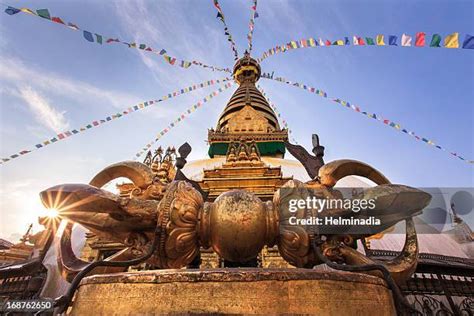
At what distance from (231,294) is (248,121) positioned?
671 inches

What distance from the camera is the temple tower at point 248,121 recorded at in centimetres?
1620

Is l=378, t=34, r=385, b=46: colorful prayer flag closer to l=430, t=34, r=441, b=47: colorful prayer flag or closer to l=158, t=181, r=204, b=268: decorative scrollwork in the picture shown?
l=430, t=34, r=441, b=47: colorful prayer flag

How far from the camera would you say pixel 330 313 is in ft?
4.09

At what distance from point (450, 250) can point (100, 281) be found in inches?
380

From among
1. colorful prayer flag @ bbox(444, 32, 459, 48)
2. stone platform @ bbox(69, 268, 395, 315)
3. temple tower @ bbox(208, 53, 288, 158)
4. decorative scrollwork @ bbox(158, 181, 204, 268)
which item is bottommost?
stone platform @ bbox(69, 268, 395, 315)

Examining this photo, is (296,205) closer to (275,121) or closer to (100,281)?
(100,281)

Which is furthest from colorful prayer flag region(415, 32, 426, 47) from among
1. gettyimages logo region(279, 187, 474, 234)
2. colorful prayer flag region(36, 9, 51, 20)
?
colorful prayer flag region(36, 9, 51, 20)

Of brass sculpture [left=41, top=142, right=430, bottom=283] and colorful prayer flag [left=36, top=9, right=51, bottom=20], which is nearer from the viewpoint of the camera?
brass sculpture [left=41, top=142, right=430, bottom=283]

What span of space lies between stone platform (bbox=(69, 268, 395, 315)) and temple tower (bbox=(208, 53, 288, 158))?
12375 millimetres

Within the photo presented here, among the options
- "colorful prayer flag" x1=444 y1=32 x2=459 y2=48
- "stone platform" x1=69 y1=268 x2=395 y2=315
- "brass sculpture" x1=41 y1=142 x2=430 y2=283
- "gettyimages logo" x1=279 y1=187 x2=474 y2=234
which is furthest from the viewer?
"colorful prayer flag" x1=444 y1=32 x2=459 y2=48

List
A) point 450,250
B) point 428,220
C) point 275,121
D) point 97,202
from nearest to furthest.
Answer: point 97,202 < point 428,220 < point 450,250 < point 275,121

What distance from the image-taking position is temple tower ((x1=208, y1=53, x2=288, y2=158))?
16.2 m

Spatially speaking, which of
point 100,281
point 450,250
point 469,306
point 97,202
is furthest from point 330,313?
point 450,250

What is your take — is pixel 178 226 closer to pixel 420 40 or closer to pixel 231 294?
pixel 231 294
